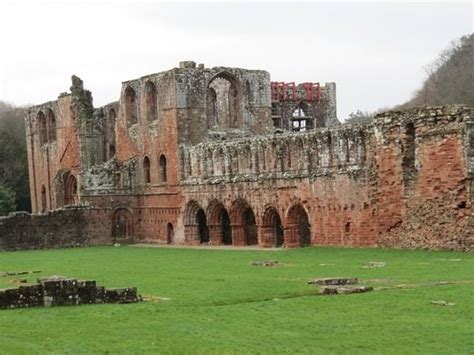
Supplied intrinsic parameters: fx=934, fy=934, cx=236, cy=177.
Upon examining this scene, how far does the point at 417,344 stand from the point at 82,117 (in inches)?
1658

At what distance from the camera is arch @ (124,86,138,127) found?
4909cm

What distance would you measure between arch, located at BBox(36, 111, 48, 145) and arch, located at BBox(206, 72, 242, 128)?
1354 cm

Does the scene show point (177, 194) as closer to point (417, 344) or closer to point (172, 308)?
point (172, 308)

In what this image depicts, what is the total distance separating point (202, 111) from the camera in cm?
4541

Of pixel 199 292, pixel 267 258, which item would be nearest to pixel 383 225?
pixel 267 258

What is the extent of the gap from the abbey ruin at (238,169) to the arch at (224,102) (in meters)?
0.07

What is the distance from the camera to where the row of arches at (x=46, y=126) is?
187ft

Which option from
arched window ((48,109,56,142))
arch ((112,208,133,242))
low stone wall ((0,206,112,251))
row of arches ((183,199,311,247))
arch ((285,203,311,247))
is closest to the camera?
arch ((285,203,311,247))

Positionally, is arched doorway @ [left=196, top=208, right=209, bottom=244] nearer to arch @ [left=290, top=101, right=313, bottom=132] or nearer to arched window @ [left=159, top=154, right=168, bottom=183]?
arched window @ [left=159, top=154, right=168, bottom=183]

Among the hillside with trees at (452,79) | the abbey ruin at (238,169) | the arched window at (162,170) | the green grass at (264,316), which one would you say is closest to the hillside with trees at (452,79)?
the hillside with trees at (452,79)

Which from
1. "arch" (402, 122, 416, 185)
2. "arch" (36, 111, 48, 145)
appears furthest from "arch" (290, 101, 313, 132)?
"arch" (402, 122, 416, 185)

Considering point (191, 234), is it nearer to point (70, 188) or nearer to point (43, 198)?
point (70, 188)

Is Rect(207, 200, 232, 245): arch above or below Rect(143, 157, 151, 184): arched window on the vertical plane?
below

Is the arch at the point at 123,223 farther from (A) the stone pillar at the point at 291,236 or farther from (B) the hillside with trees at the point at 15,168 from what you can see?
(B) the hillside with trees at the point at 15,168
